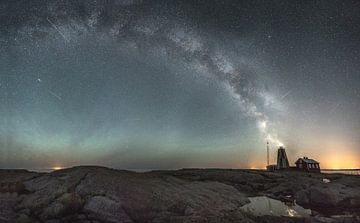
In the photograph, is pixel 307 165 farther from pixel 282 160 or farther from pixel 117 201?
pixel 117 201

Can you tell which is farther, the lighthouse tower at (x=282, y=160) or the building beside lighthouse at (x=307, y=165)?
the lighthouse tower at (x=282, y=160)

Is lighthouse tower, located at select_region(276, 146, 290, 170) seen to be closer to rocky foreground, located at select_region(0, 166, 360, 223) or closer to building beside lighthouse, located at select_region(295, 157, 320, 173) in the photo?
building beside lighthouse, located at select_region(295, 157, 320, 173)

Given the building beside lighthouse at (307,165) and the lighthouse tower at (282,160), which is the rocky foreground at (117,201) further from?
the lighthouse tower at (282,160)

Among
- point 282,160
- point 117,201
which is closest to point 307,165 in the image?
point 282,160

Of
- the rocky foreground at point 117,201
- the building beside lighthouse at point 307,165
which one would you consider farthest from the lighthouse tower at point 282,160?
the rocky foreground at point 117,201

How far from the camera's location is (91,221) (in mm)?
17328

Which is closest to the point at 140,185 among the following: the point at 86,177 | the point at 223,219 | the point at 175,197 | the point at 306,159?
the point at 175,197

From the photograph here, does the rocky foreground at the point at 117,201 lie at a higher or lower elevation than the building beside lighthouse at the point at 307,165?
lower

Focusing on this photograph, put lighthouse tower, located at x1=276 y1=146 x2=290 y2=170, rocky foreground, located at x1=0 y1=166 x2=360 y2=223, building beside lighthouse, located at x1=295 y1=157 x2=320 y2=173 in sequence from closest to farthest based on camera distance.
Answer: rocky foreground, located at x1=0 y1=166 x2=360 y2=223
building beside lighthouse, located at x1=295 y1=157 x2=320 y2=173
lighthouse tower, located at x1=276 y1=146 x2=290 y2=170

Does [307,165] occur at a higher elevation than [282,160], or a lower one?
lower

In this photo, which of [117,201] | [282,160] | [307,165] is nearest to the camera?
[117,201]

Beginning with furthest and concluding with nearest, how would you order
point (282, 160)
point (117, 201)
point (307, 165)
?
point (282, 160)
point (307, 165)
point (117, 201)

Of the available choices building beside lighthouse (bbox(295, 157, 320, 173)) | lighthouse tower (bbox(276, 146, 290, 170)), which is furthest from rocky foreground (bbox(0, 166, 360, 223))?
lighthouse tower (bbox(276, 146, 290, 170))

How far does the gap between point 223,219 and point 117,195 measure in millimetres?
8348
